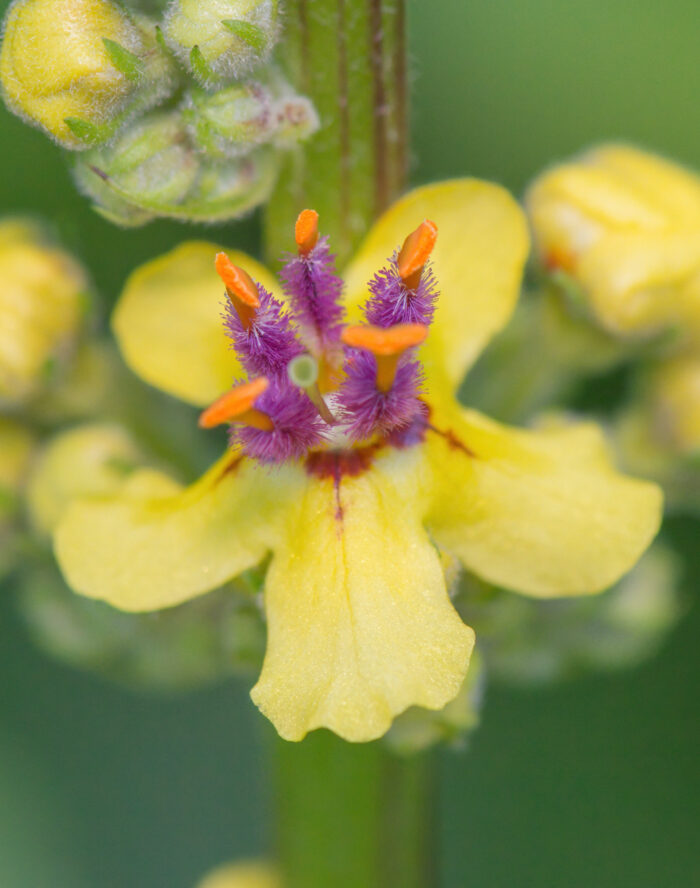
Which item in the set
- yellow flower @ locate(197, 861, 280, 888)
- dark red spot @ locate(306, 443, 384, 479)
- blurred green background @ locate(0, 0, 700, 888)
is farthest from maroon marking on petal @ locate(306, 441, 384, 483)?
blurred green background @ locate(0, 0, 700, 888)

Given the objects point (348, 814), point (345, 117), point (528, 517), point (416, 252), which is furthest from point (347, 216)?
point (348, 814)

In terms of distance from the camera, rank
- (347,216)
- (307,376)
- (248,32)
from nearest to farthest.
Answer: (248,32), (307,376), (347,216)

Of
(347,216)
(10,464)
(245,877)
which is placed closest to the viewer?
(347,216)

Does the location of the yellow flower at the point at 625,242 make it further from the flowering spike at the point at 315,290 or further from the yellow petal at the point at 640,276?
the flowering spike at the point at 315,290

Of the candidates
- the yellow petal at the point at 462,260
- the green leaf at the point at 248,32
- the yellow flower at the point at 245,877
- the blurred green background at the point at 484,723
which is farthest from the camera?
the blurred green background at the point at 484,723

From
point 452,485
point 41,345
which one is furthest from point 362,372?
point 41,345

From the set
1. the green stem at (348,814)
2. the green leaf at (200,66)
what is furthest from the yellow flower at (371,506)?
the green stem at (348,814)

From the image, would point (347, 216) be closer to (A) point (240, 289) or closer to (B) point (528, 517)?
(A) point (240, 289)
